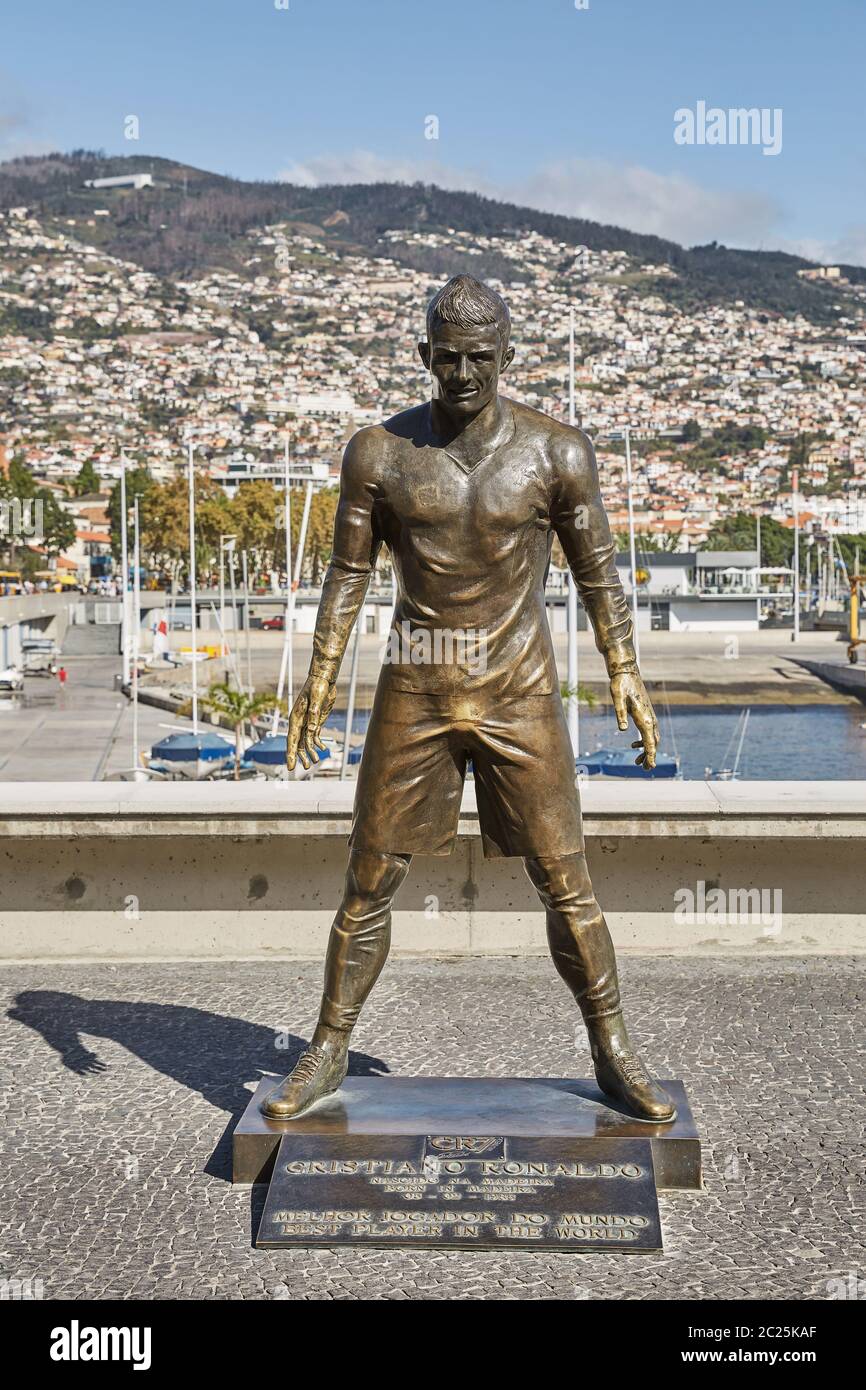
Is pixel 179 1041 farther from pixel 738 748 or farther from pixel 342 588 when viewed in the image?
pixel 738 748

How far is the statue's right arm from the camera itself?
16.5ft

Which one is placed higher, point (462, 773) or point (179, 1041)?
point (462, 773)

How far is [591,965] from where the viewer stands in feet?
16.9

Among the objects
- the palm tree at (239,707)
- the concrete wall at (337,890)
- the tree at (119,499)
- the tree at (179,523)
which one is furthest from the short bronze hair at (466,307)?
the tree at (119,499)

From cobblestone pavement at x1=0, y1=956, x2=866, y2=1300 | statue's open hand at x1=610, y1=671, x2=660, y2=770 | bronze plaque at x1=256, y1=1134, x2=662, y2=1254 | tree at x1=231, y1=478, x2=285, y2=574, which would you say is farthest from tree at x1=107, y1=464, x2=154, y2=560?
bronze plaque at x1=256, y1=1134, x2=662, y2=1254

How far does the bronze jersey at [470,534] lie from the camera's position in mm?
4949

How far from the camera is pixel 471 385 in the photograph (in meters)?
4.83

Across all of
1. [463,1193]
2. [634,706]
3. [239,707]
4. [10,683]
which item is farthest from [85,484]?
[463,1193]

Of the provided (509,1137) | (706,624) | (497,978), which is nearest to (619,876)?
(497,978)

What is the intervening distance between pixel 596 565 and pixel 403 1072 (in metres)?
2.13

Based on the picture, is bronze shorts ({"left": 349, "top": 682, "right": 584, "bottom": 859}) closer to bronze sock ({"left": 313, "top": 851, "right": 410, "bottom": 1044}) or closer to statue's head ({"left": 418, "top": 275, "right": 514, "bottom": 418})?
bronze sock ({"left": 313, "top": 851, "right": 410, "bottom": 1044})

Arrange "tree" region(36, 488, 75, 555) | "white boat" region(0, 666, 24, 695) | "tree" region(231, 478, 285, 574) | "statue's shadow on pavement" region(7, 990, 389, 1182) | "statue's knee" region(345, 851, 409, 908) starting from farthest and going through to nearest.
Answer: "tree" region(36, 488, 75, 555) → "tree" region(231, 478, 285, 574) → "white boat" region(0, 666, 24, 695) → "statue's shadow on pavement" region(7, 990, 389, 1182) → "statue's knee" region(345, 851, 409, 908)

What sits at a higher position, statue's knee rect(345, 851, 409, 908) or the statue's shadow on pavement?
statue's knee rect(345, 851, 409, 908)

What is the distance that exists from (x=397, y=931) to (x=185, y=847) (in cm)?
112
